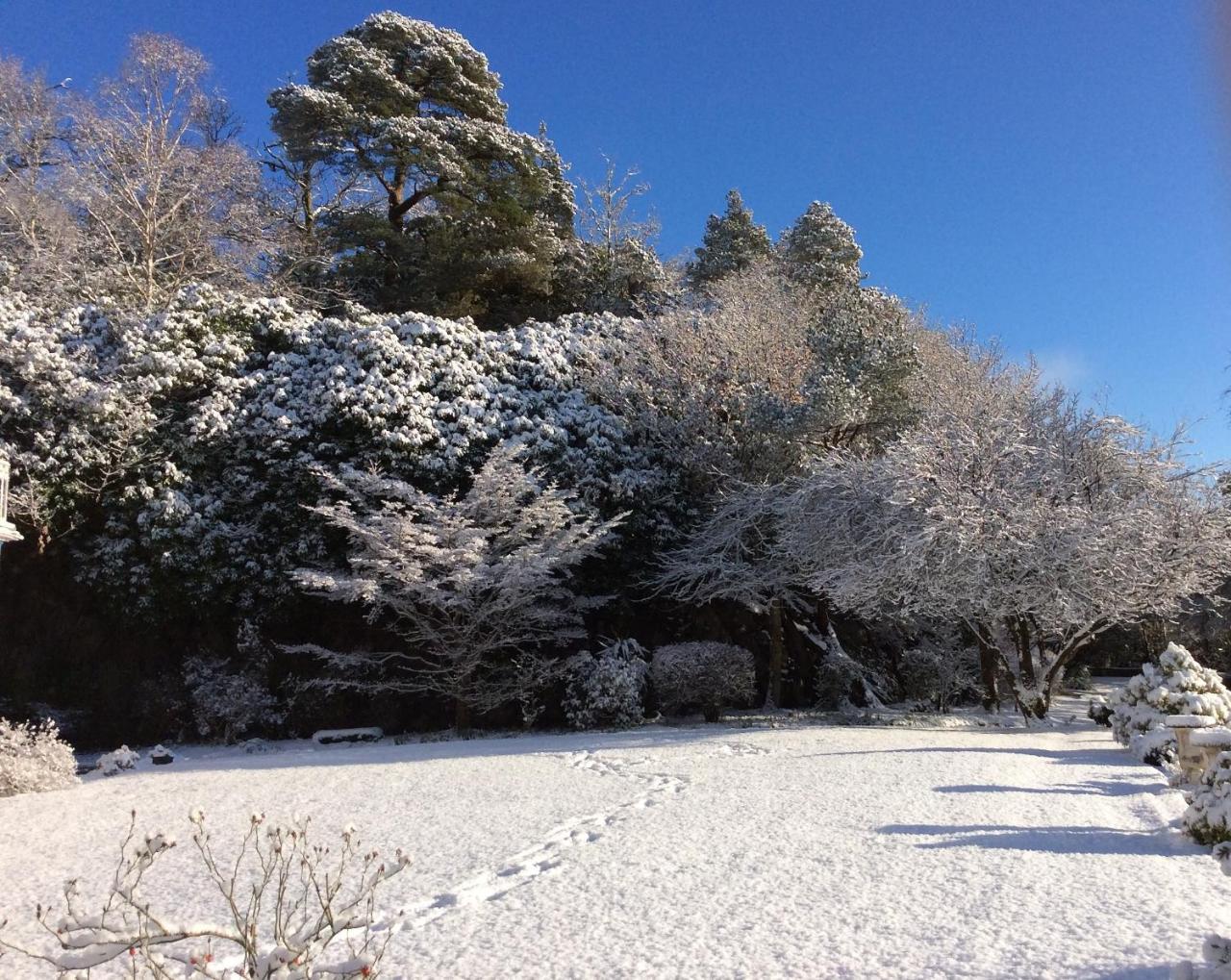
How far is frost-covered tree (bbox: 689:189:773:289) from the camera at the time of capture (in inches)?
1068

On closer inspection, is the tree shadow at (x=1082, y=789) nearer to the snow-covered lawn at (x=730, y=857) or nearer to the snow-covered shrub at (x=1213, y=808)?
the snow-covered lawn at (x=730, y=857)

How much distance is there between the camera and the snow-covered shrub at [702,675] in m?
12.0

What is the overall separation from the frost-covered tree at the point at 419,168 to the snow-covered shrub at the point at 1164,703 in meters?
15.4

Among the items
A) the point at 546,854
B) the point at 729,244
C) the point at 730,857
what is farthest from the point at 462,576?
the point at 729,244

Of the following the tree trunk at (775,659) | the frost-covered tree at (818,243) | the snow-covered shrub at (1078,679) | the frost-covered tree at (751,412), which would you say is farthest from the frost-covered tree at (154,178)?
the snow-covered shrub at (1078,679)

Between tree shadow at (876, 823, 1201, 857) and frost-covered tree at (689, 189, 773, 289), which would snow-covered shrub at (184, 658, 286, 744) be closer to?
tree shadow at (876, 823, 1201, 857)

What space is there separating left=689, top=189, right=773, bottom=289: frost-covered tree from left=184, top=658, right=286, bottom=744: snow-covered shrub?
18.7 metres

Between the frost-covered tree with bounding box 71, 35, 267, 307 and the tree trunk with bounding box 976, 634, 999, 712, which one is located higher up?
the frost-covered tree with bounding box 71, 35, 267, 307

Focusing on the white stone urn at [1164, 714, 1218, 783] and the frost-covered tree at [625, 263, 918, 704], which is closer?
the white stone urn at [1164, 714, 1218, 783]

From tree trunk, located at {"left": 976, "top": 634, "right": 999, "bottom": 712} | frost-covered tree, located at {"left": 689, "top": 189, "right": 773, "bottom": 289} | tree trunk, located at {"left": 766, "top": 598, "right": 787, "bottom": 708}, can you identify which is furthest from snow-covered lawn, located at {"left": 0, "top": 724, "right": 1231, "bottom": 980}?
frost-covered tree, located at {"left": 689, "top": 189, "right": 773, "bottom": 289}

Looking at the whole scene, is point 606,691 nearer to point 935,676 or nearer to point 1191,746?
point 935,676

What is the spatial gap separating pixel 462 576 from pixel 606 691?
2.50 m

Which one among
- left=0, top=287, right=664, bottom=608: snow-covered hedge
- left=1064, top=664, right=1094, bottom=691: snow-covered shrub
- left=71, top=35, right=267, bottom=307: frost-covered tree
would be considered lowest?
left=1064, top=664, right=1094, bottom=691: snow-covered shrub

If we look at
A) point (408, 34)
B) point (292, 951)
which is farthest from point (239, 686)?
point (408, 34)
